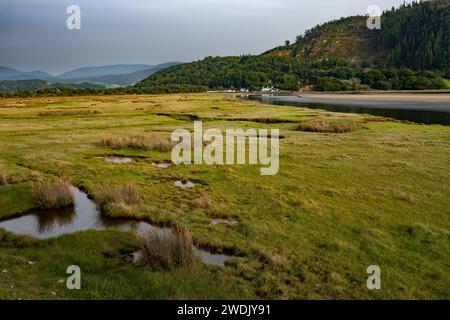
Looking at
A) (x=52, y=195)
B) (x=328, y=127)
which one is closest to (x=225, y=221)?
(x=52, y=195)

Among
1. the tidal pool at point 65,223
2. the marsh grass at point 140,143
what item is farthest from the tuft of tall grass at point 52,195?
the marsh grass at point 140,143

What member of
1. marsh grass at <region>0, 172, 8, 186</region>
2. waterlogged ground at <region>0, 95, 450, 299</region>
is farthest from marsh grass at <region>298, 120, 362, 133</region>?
marsh grass at <region>0, 172, 8, 186</region>

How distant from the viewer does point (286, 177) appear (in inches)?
1051

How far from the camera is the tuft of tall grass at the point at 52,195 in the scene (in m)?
20.8

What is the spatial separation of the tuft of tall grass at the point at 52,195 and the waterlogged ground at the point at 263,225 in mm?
648

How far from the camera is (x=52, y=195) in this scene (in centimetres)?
2100

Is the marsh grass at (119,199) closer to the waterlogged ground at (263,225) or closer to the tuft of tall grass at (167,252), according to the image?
the waterlogged ground at (263,225)

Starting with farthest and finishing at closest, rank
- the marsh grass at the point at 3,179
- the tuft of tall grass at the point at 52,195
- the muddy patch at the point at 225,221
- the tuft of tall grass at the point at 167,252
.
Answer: the marsh grass at the point at 3,179, the tuft of tall grass at the point at 52,195, the muddy patch at the point at 225,221, the tuft of tall grass at the point at 167,252

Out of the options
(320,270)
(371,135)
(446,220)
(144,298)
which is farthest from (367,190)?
(371,135)

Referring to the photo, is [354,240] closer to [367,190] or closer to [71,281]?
[367,190]

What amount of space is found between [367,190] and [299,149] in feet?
46.5

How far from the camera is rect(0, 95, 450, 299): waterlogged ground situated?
12.2 metres

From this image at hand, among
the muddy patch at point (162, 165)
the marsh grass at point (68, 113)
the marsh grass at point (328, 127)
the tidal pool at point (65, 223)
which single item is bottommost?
the tidal pool at point (65, 223)

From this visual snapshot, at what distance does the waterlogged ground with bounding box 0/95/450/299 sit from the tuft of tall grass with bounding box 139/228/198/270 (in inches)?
17.0
